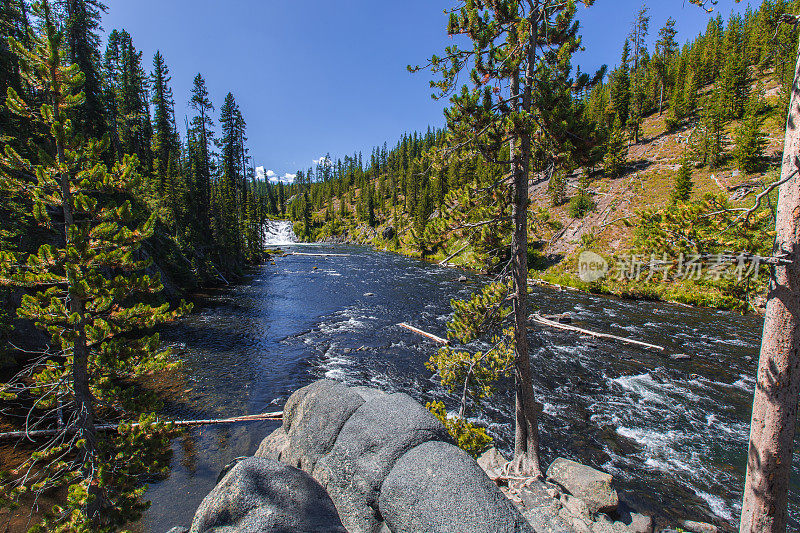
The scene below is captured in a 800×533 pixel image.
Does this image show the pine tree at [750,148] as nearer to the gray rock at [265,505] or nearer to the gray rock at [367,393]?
the gray rock at [367,393]

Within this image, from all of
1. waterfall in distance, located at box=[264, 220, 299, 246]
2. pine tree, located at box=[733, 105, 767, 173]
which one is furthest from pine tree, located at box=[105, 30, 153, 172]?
pine tree, located at box=[733, 105, 767, 173]

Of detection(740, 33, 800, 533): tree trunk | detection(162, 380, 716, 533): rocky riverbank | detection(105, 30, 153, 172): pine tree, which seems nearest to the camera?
detection(740, 33, 800, 533): tree trunk

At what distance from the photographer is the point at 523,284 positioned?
7.48m

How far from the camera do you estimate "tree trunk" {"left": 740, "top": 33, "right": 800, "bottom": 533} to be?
4398 millimetres

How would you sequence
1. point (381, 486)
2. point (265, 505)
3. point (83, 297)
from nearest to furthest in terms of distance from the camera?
point (265, 505) < point (381, 486) < point (83, 297)

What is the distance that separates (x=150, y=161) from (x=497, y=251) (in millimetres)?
54523

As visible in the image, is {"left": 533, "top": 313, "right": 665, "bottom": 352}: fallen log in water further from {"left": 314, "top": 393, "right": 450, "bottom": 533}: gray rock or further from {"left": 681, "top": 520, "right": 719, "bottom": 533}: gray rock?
{"left": 314, "top": 393, "right": 450, "bottom": 533}: gray rock

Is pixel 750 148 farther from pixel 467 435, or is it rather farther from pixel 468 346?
pixel 467 435

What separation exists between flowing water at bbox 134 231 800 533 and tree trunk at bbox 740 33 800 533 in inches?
169

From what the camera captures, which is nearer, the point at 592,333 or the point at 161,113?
the point at 592,333

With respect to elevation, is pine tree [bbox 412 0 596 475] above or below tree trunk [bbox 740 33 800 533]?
above

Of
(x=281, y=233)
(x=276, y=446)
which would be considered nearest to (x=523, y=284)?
(x=276, y=446)

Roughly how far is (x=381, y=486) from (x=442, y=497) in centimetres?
134

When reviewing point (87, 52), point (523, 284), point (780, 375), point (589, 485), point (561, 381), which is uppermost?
point (87, 52)
